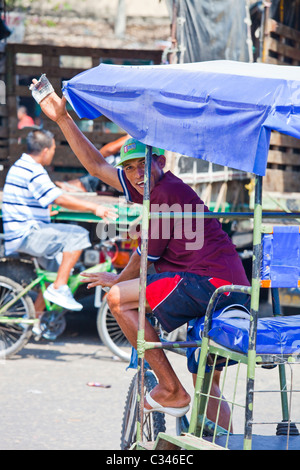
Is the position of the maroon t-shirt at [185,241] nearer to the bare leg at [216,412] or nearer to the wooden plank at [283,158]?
the bare leg at [216,412]

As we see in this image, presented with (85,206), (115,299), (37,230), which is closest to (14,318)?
(37,230)

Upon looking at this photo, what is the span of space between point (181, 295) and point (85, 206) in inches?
131

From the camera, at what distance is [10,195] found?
24.3 ft

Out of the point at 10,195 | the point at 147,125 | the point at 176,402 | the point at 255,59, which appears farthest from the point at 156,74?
the point at 255,59

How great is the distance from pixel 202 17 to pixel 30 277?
11.0 ft

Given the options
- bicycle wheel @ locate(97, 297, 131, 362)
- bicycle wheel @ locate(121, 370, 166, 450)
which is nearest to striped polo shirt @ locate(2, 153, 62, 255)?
bicycle wheel @ locate(97, 297, 131, 362)

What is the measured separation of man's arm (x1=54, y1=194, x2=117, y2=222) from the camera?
682 centimetres

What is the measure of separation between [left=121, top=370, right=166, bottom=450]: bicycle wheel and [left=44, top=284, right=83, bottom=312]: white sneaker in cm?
298

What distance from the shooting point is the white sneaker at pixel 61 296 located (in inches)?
286

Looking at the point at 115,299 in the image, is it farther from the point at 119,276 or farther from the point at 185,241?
the point at 185,241

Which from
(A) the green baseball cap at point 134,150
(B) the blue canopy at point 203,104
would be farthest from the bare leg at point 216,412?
(B) the blue canopy at point 203,104

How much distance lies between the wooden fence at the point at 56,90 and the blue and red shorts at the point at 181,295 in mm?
6267

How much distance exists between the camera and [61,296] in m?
7.29
